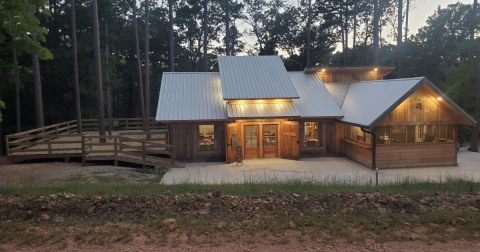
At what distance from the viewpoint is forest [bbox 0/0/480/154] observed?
22.6 metres

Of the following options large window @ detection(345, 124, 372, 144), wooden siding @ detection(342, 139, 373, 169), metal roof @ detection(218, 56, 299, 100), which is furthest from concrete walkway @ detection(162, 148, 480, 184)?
metal roof @ detection(218, 56, 299, 100)

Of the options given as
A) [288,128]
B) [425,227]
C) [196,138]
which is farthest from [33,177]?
[425,227]

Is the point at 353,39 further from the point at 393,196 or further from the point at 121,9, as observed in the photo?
the point at 393,196

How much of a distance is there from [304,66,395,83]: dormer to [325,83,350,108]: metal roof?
0.57 m

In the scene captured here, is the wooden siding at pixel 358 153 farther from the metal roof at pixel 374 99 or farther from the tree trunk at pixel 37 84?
the tree trunk at pixel 37 84

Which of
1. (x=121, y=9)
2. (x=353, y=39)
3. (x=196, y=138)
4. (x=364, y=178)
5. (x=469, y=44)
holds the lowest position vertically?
(x=364, y=178)

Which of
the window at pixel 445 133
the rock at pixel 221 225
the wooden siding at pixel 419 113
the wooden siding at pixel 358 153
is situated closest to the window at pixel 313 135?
the wooden siding at pixel 358 153

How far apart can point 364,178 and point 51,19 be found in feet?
87.9

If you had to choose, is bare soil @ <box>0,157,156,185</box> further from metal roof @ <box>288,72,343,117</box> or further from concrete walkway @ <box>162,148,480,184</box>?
metal roof @ <box>288,72,343,117</box>

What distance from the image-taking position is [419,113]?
546 inches

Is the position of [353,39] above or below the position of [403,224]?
above

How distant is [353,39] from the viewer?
35.1m

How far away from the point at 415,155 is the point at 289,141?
18.0 feet

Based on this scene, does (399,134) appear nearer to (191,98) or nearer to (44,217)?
(191,98)
